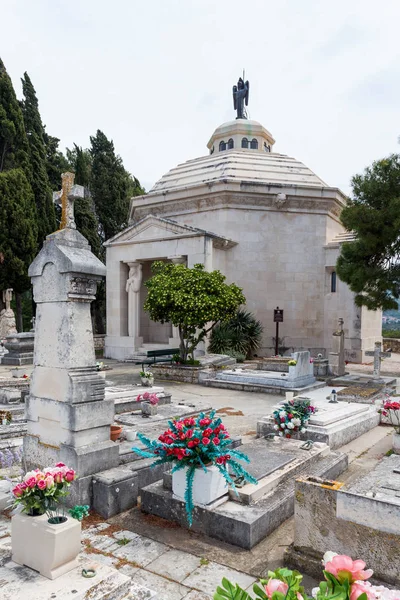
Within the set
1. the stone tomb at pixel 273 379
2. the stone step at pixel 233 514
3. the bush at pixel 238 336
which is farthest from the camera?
the bush at pixel 238 336

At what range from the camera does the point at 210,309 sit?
16141 millimetres

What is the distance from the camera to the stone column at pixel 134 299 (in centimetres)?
2350

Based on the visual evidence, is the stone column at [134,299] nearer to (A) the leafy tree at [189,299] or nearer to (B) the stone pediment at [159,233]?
(B) the stone pediment at [159,233]

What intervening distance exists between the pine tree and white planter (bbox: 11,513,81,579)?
2917 centimetres

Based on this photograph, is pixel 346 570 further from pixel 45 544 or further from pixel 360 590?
pixel 45 544

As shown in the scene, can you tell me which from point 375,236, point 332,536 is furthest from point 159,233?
point 332,536

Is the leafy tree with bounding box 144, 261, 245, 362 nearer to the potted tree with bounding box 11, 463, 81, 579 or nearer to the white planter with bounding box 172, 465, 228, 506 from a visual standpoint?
the white planter with bounding box 172, 465, 228, 506

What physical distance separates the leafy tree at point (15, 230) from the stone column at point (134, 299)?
8316 millimetres

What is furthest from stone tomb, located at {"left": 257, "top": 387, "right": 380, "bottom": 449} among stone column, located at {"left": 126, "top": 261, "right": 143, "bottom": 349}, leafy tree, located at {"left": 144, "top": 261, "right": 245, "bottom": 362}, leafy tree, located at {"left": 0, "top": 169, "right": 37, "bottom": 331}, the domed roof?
leafy tree, located at {"left": 0, "top": 169, "right": 37, "bottom": 331}

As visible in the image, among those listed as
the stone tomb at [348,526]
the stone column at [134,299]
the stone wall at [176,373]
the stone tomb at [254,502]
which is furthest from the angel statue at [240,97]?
the stone tomb at [348,526]

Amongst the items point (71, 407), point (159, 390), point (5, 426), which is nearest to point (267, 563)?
point (71, 407)

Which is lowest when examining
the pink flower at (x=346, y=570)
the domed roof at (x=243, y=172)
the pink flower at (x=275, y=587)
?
the pink flower at (x=275, y=587)

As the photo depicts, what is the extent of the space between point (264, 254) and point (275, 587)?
2160 centimetres

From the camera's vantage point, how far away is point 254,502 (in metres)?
5.20
